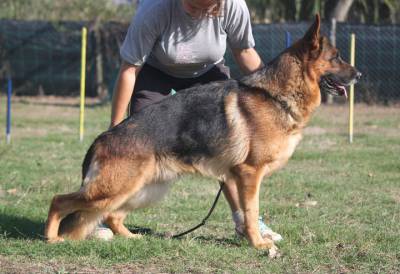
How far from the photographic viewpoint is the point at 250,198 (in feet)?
16.8

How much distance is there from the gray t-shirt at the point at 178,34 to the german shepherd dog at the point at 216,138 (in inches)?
17.1

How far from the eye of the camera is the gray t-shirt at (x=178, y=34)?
5352mm

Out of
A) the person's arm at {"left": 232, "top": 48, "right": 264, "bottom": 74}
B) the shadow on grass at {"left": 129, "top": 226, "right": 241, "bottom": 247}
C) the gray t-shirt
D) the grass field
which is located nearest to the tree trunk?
the grass field

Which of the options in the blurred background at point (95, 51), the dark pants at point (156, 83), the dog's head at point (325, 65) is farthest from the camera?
the blurred background at point (95, 51)

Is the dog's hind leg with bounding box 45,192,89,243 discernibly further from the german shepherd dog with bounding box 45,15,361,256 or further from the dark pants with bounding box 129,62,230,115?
the dark pants with bounding box 129,62,230,115

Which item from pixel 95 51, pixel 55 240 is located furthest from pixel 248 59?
pixel 95 51

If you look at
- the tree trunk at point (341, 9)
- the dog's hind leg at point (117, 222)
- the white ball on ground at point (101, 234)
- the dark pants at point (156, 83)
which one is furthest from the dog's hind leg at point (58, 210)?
the tree trunk at point (341, 9)

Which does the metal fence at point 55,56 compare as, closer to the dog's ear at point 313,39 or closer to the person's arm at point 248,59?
the person's arm at point 248,59

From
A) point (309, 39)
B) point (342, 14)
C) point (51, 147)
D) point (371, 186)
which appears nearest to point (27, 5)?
point (342, 14)

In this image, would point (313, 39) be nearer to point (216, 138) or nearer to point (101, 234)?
point (216, 138)

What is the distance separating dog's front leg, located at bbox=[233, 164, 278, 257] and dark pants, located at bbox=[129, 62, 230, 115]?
107 cm

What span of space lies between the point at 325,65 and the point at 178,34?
3.88 feet

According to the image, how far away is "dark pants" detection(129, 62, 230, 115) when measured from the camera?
575cm

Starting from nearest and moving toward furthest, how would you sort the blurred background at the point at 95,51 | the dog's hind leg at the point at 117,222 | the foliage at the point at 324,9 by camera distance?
the dog's hind leg at the point at 117,222, the blurred background at the point at 95,51, the foliage at the point at 324,9
